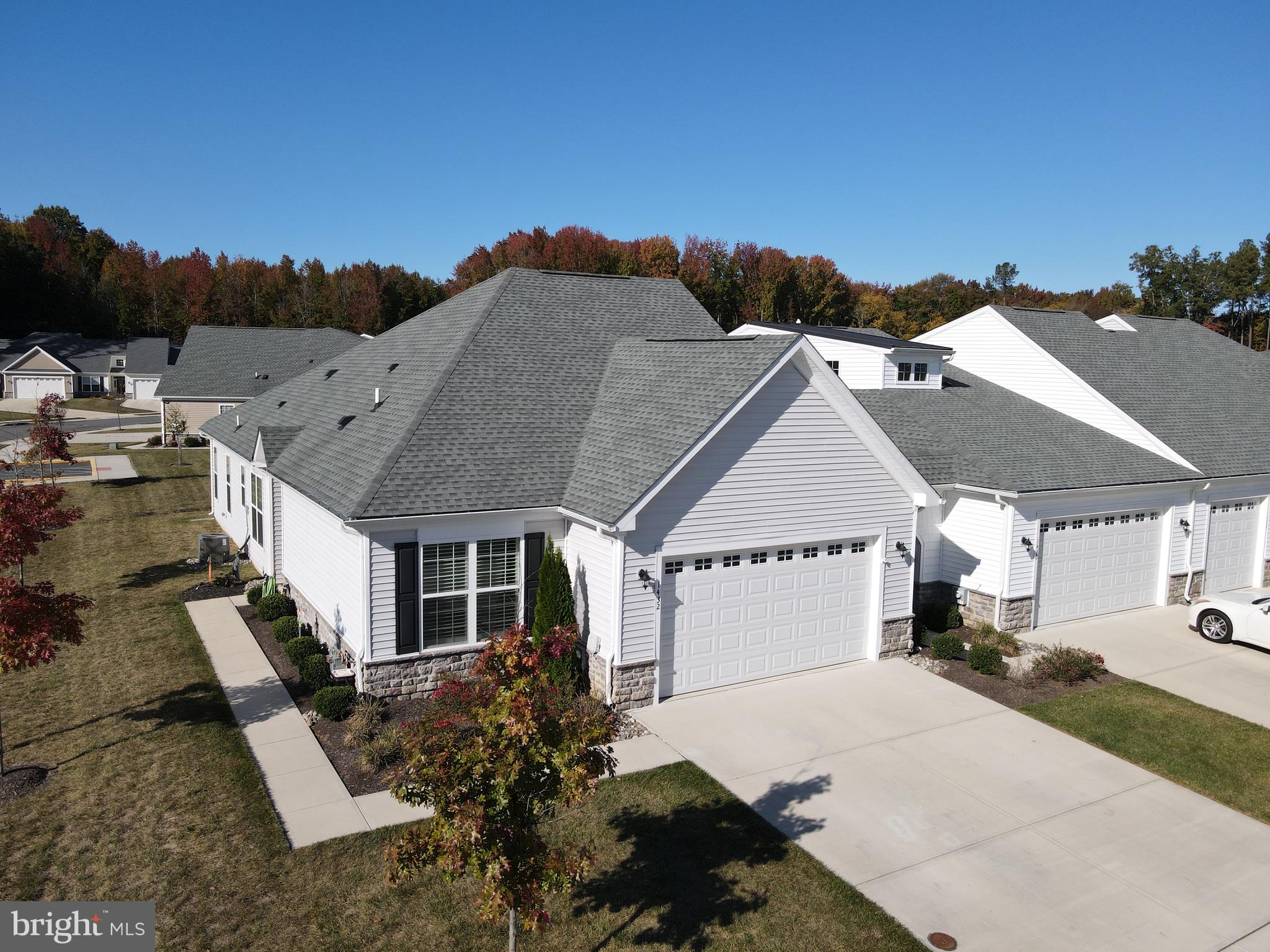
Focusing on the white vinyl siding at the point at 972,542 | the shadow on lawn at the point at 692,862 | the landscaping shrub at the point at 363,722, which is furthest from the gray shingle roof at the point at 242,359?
the shadow on lawn at the point at 692,862

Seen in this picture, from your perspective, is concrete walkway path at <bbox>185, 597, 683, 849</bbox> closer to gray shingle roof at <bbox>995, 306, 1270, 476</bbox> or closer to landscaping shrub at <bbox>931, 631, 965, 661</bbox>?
landscaping shrub at <bbox>931, 631, 965, 661</bbox>

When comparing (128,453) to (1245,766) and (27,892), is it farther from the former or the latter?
(1245,766)

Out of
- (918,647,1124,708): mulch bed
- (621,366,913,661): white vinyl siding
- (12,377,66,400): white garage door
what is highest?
(12,377,66,400): white garage door

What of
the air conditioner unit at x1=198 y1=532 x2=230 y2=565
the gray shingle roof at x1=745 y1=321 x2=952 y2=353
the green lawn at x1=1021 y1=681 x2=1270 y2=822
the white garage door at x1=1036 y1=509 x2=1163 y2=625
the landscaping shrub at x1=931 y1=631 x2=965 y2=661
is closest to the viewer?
the green lawn at x1=1021 y1=681 x2=1270 y2=822

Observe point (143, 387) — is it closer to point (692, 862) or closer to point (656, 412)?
point (656, 412)

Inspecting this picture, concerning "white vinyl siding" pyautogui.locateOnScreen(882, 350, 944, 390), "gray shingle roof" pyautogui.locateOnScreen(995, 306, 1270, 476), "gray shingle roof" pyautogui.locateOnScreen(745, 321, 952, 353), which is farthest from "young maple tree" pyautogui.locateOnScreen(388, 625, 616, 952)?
"gray shingle roof" pyautogui.locateOnScreen(995, 306, 1270, 476)

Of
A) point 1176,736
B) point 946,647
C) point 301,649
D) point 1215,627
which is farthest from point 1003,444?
point 301,649
